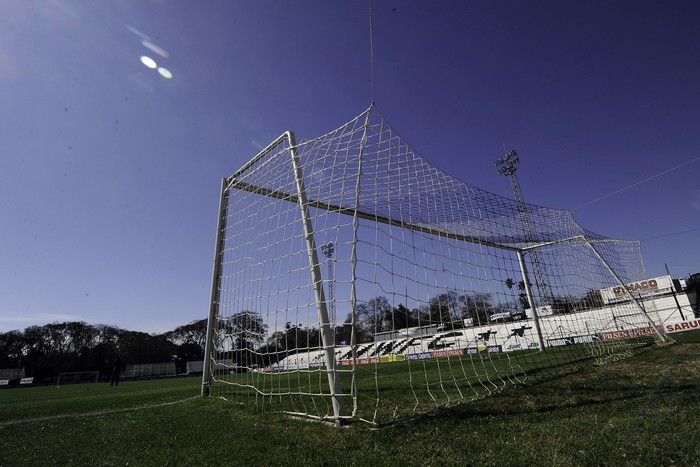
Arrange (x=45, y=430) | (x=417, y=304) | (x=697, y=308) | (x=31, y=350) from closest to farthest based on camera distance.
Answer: (x=45, y=430), (x=417, y=304), (x=697, y=308), (x=31, y=350)

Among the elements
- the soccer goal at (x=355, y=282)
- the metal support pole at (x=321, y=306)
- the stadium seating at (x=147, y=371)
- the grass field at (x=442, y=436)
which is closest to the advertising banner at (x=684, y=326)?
the soccer goal at (x=355, y=282)

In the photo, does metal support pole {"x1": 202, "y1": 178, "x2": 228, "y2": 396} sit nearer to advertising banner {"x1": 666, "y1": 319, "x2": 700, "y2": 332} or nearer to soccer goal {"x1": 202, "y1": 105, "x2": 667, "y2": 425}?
soccer goal {"x1": 202, "y1": 105, "x2": 667, "y2": 425}

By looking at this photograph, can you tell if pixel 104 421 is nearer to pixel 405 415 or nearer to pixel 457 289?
pixel 405 415

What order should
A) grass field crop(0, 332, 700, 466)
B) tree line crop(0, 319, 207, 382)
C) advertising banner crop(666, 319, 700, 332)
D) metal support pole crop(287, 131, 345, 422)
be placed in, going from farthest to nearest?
tree line crop(0, 319, 207, 382) < advertising banner crop(666, 319, 700, 332) < metal support pole crop(287, 131, 345, 422) < grass field crop(0, 332, 700, 466)

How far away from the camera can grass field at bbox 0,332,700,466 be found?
78.9 inches

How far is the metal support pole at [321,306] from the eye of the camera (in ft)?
9.95

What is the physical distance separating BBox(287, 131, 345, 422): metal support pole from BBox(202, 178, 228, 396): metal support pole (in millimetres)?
2645

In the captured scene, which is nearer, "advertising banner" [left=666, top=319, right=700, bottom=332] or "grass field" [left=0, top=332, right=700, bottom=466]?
"grass field" [left=0, top=332, right=700, bottom=466]

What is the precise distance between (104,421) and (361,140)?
4.63 meters

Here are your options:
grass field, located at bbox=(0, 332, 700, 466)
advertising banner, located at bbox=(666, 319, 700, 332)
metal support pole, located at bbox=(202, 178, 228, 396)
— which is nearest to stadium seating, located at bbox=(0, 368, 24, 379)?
metal support pole, located at bbox=(202, 178, 228, 396)

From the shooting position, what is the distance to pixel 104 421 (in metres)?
4.13

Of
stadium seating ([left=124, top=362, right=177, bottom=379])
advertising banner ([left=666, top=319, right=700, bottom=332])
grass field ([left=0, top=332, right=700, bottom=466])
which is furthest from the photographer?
stadium seating ([left=124, top=362, right=177, bottom=379])

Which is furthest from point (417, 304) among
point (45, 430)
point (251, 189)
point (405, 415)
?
point (45, 430)

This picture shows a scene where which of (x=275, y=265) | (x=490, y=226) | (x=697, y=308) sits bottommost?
(x=697, y=308)
